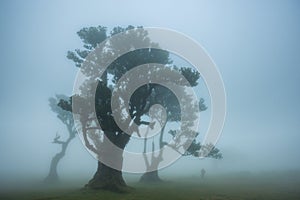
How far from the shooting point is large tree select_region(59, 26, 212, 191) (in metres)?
30.8

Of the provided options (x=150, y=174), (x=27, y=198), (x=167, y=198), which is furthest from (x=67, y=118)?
(x=167, y=198)

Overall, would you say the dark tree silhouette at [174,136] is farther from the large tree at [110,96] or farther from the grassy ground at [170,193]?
the grassy ground at [170,193]

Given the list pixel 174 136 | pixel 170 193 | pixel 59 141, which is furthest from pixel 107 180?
pixel 59 141

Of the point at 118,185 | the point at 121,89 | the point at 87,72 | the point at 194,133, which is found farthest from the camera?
the point at 194,133

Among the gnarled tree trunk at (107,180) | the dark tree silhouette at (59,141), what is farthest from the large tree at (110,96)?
the dark tree silhouette at (59,141)

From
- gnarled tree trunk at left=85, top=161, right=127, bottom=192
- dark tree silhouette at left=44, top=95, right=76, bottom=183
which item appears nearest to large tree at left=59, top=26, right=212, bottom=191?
gnarled tree trunk at left=85, top=161, right=127, bottom=192

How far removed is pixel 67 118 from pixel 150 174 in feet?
71.1

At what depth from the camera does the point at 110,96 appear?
1237 inches

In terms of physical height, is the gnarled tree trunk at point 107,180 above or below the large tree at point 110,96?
below

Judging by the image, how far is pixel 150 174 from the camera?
45812mm

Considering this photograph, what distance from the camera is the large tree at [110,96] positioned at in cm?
3077

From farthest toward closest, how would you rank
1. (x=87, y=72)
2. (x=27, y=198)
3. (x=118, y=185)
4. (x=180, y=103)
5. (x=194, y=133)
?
(x=180, y=103)
(x=194, y=133)
(x=87, y=72)
(x=118, y=185)
(x=27, y=198)

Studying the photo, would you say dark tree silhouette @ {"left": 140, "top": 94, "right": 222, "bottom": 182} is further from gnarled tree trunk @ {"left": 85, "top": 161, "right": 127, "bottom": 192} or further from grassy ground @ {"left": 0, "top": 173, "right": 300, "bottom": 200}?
gnarled tree trunk @ {"left": 85, "top": 161, "right": 127, "bottom": 192}

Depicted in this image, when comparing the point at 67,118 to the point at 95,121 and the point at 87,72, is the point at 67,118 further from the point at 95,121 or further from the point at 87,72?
the point at 95,121
